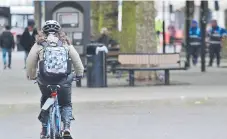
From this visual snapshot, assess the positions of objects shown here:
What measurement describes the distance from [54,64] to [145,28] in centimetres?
1089

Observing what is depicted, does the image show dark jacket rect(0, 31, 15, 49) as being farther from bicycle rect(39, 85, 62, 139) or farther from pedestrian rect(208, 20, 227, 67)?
bicycle rect(39, 85, 62, 139)

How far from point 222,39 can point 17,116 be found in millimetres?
14951

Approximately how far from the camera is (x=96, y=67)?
56.7ft

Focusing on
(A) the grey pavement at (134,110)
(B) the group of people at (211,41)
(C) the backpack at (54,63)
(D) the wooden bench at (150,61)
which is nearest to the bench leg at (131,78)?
(D) the wooden bench at (150,61)

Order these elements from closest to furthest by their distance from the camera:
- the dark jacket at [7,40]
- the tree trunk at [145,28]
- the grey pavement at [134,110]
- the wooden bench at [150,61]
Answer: the grey pavement at [134,110] → the wooden bench at [150,61] → the tree trunk at [145,28] → the dark jacket at [7,40]

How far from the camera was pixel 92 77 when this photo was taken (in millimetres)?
17312

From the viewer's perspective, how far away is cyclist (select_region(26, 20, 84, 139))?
8.43 meters

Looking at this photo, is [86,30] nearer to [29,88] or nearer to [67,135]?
[29,88]

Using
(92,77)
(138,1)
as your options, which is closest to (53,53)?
(92,77)

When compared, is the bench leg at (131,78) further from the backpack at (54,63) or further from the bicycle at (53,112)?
the backpack at (54,63)

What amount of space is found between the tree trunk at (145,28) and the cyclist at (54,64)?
10.3m

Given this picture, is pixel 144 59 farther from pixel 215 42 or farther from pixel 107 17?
pixel 107 17

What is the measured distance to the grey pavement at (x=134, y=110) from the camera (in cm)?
1109

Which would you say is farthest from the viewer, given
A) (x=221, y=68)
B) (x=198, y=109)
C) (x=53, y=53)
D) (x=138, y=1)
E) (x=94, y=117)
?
(x=221, y=68)
